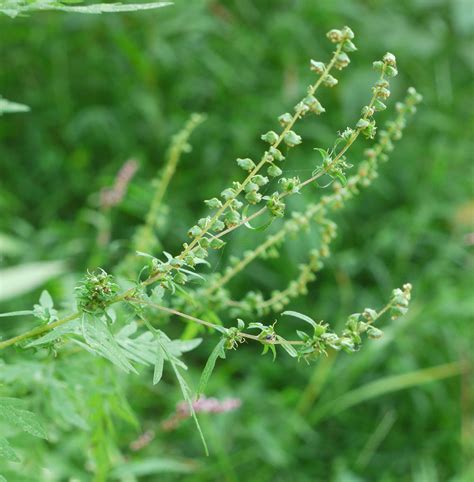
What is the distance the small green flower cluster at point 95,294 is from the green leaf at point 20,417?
0.15 m

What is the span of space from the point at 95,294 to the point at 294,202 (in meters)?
2.23

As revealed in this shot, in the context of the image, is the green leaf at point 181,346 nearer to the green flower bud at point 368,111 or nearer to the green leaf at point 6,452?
the green leaf at point 6,452

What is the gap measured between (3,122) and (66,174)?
347 millimetres

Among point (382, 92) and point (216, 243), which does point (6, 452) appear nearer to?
point (216, 243)

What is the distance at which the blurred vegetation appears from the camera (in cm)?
274

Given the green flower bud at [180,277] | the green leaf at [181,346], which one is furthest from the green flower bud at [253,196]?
the green leaf at [181,346]

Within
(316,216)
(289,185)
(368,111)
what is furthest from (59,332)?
(316,216)

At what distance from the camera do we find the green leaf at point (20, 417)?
0.90 meters

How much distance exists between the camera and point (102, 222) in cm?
238

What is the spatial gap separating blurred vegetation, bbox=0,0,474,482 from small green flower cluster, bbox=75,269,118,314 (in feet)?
5.23

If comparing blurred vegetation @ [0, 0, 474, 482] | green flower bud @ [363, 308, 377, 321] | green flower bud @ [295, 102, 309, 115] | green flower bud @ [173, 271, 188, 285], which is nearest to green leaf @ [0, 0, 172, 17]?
green flower bud @ [295, 102, 309, 115]

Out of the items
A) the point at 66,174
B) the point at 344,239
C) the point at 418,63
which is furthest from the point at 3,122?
the point at 418,63

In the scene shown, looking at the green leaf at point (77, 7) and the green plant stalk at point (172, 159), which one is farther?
the green plant stalk at point (172, 159)

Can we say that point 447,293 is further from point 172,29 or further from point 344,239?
point 172,29
